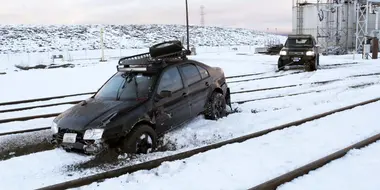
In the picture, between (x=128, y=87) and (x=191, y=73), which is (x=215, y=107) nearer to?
(x=191, y=73)

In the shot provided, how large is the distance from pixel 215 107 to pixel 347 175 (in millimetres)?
4091

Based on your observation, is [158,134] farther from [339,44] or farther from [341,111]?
[339,44]

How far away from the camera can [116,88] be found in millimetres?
7629

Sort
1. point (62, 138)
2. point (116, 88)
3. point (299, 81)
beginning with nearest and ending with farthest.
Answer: point (62, 138), point (116, 88), point (299, 81)

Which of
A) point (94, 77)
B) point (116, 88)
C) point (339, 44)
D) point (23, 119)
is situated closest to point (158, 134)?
point (116, 88)

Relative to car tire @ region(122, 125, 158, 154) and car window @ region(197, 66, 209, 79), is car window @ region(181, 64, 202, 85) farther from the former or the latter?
car tire @ region(122, 125, 158, 154)

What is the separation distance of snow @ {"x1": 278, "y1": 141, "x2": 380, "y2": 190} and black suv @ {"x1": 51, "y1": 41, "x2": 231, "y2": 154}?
2.78 meters

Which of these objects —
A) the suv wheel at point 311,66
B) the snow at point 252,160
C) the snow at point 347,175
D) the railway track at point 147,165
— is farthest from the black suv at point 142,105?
the suv wheel at point 311,66

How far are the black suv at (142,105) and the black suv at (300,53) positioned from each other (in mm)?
12250

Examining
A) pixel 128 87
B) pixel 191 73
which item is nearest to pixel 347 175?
pixel 191 73

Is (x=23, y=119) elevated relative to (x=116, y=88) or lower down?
lower down

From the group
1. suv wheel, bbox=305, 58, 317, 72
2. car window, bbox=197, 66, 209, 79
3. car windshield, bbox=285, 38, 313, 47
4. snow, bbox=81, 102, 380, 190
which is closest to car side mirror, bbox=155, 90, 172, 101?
snow, bbox=81, 102, 380, 190

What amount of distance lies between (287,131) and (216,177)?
2943 millimetres

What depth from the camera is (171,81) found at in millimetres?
7703
